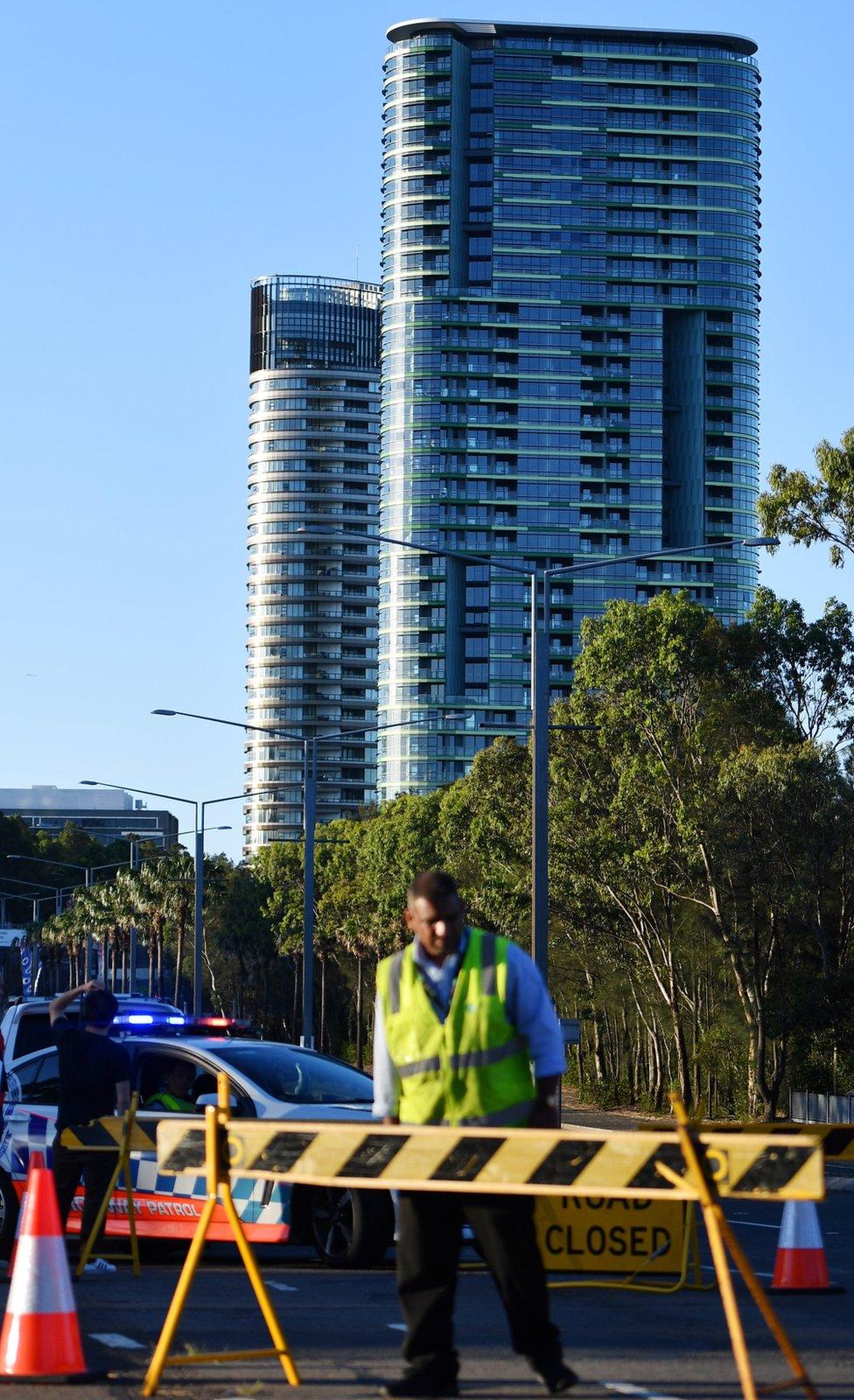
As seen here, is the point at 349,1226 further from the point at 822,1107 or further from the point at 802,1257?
the point at 822,1107

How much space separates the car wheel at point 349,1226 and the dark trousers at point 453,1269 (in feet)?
19.6

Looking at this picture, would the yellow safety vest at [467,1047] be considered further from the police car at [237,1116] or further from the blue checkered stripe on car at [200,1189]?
the blue checkered stripe on car at [200,1189]

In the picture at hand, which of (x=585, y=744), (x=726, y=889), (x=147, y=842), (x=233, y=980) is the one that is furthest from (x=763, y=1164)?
(x=147, y=842)

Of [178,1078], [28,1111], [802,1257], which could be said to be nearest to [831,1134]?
[802,1257]

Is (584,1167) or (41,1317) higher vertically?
(584,1167)

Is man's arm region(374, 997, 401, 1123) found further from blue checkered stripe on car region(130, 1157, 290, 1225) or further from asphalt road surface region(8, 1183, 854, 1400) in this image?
blue checkered stripe on car region(130, 1157, 290, 1225)

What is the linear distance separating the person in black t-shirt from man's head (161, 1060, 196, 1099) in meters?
1.51

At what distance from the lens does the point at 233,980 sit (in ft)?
409

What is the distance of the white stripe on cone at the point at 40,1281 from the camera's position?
29.2 ft

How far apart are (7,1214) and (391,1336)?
545 centimetres

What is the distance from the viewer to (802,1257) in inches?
480

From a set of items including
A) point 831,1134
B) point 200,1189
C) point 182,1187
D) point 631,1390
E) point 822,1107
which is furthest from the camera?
point 822,1107

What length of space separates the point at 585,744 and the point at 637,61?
12801 cm

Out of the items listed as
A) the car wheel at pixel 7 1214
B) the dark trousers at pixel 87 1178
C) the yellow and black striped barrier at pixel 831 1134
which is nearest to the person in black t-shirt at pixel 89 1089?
the dark trousers at pixel 87 1178
